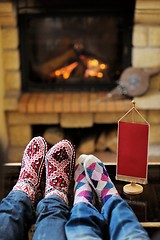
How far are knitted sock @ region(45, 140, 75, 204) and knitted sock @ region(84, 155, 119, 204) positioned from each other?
7 centimetres

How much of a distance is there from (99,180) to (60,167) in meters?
0.14

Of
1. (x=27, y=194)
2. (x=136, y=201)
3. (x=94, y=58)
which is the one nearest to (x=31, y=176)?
(x=27, y=194)

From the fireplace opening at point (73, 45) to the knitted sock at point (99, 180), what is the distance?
1347mm

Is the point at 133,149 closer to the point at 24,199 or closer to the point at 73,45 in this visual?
the point at 24,199

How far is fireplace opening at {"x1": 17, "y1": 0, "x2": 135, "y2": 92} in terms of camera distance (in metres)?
2.52

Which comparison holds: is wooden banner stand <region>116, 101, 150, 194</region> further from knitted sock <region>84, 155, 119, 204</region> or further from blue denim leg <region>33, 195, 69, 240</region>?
blue denim leg <region>33, 195, 69, 240</region>

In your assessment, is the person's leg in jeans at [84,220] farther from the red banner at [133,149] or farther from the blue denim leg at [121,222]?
the red banner at [133,149]

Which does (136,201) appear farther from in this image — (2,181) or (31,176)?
(2,181)

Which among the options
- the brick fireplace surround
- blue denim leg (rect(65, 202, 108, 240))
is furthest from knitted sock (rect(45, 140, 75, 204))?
the brick fireplace surround

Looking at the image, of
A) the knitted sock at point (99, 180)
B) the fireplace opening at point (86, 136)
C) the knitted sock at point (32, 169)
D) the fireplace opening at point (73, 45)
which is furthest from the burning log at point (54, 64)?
the knitted sock at point (99, 180)

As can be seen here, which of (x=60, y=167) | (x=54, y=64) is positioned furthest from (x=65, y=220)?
(x=54, y=64)

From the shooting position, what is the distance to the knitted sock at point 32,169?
1.29 m

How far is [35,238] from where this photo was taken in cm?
106

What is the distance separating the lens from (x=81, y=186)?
1295 millimetres
